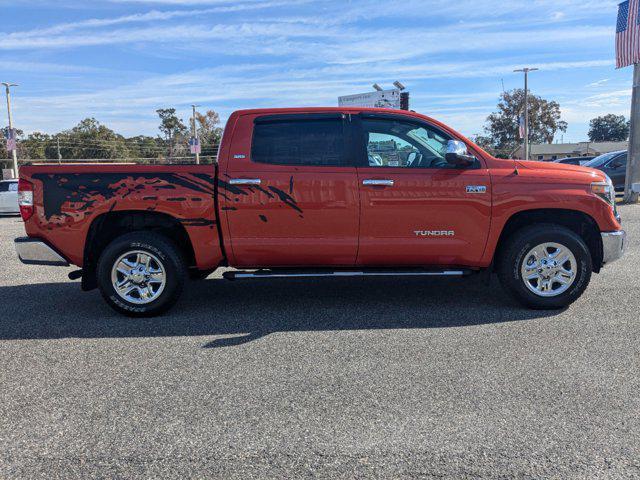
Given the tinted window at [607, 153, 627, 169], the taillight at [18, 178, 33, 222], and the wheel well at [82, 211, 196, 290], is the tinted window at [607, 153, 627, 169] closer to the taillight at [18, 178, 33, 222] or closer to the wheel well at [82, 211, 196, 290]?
the wheel well at [82, 211, 196, 290]

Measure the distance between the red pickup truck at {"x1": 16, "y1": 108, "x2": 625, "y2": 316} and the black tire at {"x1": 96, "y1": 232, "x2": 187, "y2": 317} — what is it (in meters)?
0.01

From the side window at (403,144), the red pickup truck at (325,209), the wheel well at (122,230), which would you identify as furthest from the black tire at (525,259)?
the wheel well at (122,230)

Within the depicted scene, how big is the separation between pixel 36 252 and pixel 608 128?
443ft

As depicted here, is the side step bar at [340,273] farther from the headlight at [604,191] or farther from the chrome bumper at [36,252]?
the chrome bumper at [36,252]

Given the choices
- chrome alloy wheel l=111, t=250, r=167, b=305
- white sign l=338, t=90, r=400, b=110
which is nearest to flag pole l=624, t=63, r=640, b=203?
white sign l=338, t=90, r=400, b=110

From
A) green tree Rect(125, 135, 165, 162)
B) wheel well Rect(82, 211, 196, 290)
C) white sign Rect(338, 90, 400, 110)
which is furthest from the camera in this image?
green tree Rect(125, 135, 165, 162)

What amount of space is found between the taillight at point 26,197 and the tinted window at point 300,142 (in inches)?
85.5

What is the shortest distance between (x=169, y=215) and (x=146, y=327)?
3.64 feet

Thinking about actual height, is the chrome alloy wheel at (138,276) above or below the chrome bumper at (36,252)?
below

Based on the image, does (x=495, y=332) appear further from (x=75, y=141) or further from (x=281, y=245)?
(x=75, y=141)

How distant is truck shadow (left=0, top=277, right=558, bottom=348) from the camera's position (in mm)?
5129

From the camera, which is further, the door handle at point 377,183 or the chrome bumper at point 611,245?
the chrome bumper at point 611,245

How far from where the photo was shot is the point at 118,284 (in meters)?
5.48

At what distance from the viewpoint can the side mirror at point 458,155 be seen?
17.1 ft
